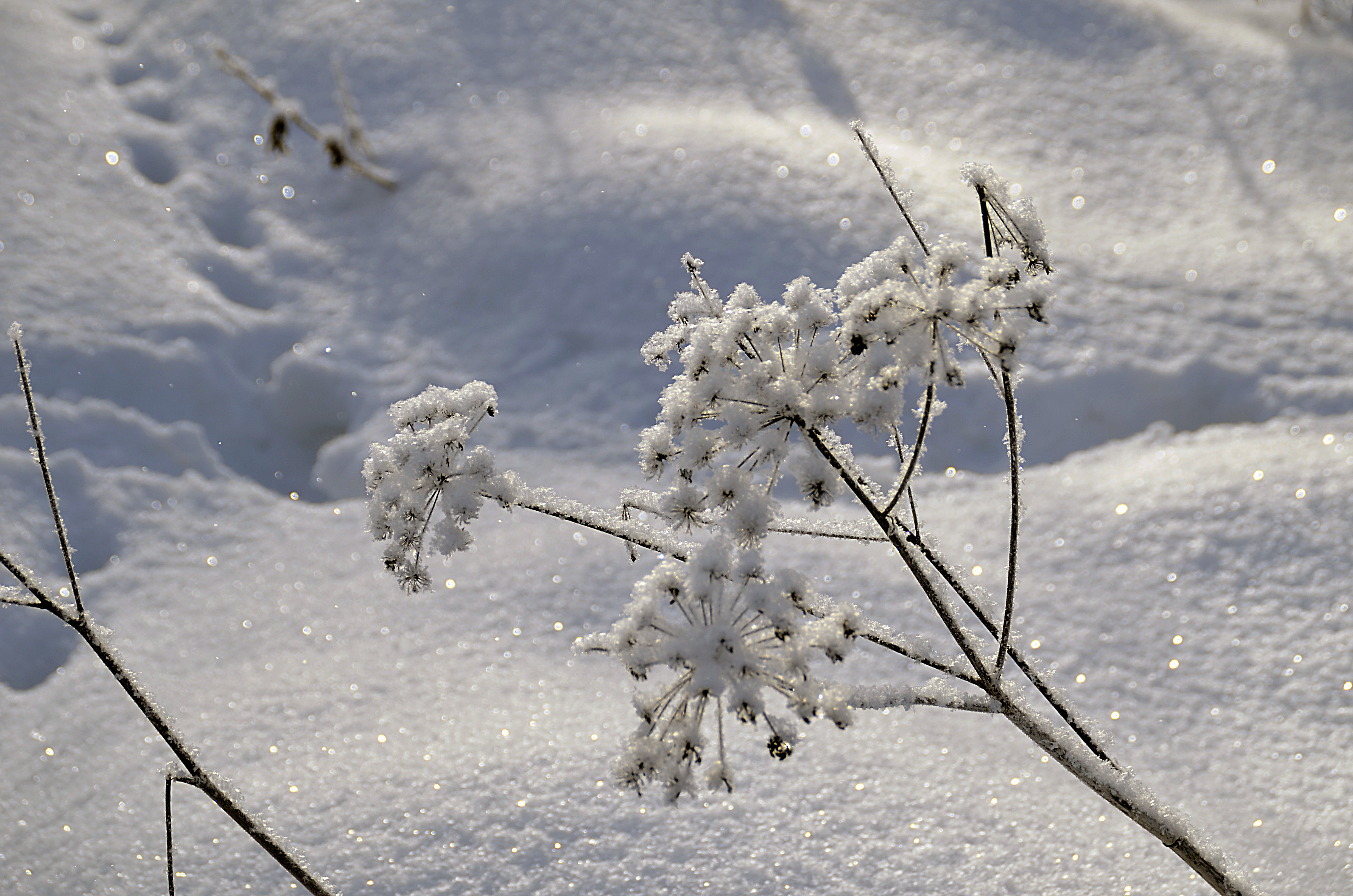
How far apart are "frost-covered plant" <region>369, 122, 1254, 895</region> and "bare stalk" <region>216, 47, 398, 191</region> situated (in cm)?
175

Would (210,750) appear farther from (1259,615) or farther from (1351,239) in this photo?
(1351,239)

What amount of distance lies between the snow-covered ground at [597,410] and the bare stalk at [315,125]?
0.05m

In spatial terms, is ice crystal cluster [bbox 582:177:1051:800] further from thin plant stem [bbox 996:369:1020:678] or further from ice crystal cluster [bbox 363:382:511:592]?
ice crystal cluster [bbox 363:382:511:592]

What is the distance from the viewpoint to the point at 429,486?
0.72 meters

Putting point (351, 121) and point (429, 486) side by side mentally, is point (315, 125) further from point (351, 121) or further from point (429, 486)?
point (429, 486)

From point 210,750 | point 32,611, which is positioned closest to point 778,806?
point 210,750

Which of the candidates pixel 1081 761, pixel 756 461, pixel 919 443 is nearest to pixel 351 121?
pixel 756 461

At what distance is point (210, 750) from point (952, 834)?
1018mm

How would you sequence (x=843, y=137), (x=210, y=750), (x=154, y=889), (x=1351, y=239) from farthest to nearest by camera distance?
1. (x=843, y=137)
2. (x=1351, y=239)
3. (x=210, y=750)
4. (x=154, y=889)

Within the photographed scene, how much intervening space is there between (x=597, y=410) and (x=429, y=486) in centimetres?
114

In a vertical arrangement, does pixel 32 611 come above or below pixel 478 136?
below

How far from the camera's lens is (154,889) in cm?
109

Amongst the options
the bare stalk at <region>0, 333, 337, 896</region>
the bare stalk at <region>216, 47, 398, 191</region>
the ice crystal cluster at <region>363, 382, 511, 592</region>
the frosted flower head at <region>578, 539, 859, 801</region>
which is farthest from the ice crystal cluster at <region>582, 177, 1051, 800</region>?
the bare stalk at <region>216, 47, 398, 191</region>

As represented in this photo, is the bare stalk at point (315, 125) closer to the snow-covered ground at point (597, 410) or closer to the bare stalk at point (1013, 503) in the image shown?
the snow-covered ground at point (597, 410)
